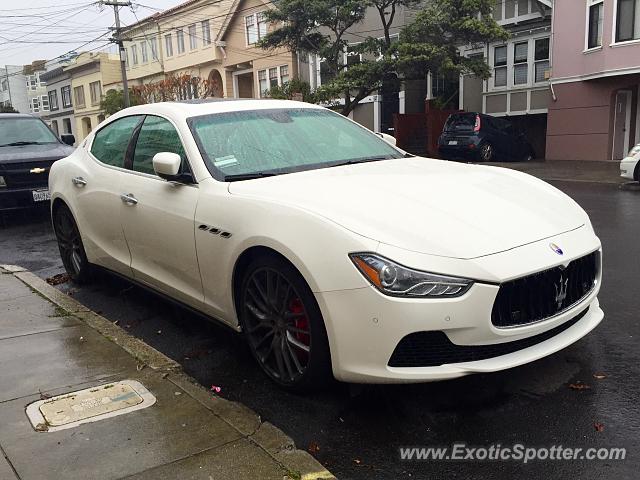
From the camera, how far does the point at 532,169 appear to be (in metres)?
17.8

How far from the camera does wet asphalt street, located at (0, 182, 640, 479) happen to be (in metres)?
2.73

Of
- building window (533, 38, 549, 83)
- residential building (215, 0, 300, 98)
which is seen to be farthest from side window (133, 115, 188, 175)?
residential building (215, 0, 300, 98)

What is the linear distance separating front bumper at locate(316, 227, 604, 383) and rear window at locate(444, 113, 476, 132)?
1730 cm

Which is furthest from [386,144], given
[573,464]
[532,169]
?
[532,169]

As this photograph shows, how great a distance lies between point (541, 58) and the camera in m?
21.9

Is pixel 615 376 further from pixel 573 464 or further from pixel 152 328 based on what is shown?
pixel 152 328

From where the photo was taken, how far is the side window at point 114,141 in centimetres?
491

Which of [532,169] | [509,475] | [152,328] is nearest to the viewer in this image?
[509,475]

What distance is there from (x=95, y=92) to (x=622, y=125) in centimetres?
4349

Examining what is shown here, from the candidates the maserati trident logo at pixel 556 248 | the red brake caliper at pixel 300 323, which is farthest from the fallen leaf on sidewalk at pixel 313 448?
the maserati trident logo at pixel 556 248

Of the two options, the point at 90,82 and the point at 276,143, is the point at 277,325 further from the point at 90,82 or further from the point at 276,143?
the point at 90,82

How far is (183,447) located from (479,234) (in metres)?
1.71

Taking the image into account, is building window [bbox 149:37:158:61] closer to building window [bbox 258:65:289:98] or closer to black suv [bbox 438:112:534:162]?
building window [bbox 258:65:289:98]

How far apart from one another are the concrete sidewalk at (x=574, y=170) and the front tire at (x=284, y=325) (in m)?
12.3
